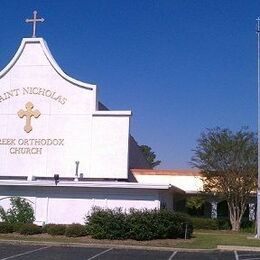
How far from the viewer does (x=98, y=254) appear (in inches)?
797

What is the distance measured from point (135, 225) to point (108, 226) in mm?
1249

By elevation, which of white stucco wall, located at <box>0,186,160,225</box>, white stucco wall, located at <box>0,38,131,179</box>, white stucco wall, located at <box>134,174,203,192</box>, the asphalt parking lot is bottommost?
the asphalt parking lot

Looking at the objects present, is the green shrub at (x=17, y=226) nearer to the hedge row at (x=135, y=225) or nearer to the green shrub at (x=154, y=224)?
the hedge row at (x=135, y=225)

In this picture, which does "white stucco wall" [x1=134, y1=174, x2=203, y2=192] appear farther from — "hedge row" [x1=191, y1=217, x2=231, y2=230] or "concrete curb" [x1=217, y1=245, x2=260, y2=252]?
"concrete curb" [x1=217, y1=245, x2=260, y2=252]

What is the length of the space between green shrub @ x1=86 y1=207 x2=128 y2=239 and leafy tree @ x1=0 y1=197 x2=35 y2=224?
499 centimetres

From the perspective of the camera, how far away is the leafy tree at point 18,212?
3030 cm

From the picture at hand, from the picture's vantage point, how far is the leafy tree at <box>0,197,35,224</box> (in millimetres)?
30297

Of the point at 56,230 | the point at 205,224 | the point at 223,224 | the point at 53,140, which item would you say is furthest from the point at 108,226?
the point at 223,224

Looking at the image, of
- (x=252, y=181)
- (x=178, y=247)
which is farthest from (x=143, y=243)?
(x=252, y=181)

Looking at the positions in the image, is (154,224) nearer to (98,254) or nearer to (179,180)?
(98,254)

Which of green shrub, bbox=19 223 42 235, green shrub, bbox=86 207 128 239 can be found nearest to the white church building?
green shrub, bbox=19 223 42 235

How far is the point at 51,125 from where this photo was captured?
1318 inches

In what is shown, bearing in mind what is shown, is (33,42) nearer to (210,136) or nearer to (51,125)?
(51,125)

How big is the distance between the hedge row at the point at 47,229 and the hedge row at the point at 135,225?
1.65ft
